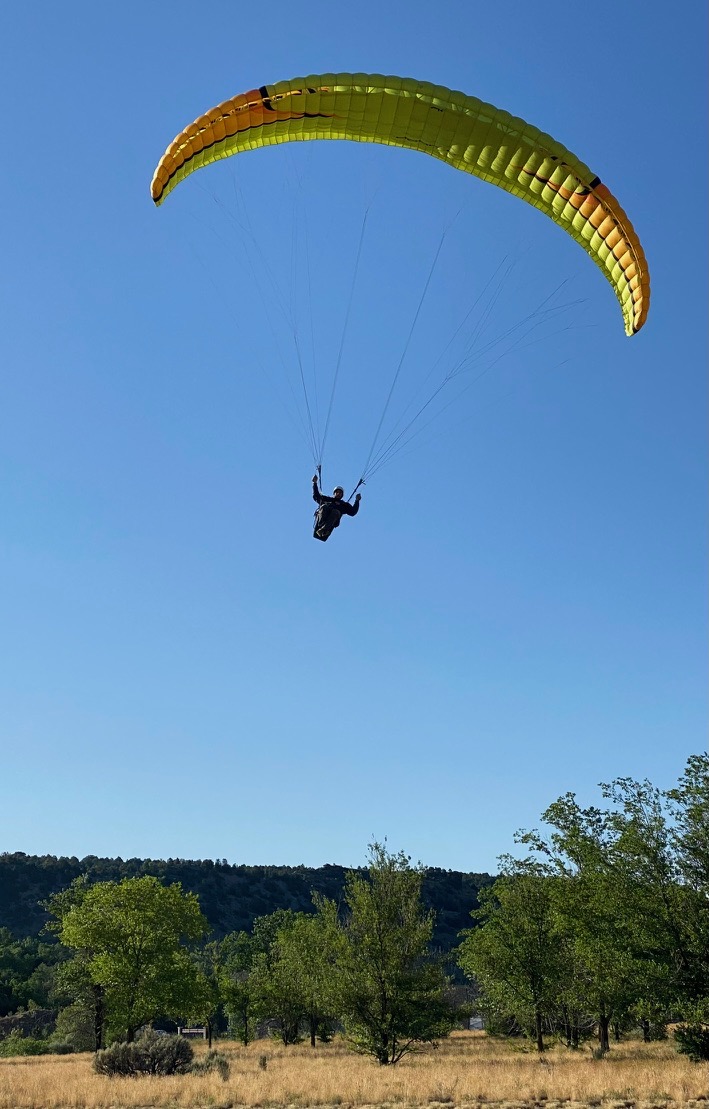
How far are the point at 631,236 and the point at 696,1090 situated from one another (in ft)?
55.2

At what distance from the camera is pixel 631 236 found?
1541cm

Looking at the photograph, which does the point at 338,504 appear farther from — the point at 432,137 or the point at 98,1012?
the point at 98,1012

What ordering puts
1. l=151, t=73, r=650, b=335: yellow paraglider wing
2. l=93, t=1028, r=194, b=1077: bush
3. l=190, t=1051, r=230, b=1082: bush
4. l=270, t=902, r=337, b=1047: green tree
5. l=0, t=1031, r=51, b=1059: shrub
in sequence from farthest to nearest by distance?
l=0, t=1031, r=51, b=1059: shrub
l=270, t=902, r=337, b=1047: green tree
l=190, t=1051, r=230, b=1082: bush
l=93, t=1028, r=194, b=1077: bush
l=151, t=73, r=650, b=335: yellow paraglider wing

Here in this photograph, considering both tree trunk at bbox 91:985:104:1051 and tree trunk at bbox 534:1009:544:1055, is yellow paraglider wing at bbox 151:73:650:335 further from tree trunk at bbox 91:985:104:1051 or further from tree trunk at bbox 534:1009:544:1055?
tree trunk at bbox 91:985:104:1051

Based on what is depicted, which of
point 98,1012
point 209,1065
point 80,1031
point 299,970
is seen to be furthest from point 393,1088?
point 80,1031

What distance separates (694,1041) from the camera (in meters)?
19.5

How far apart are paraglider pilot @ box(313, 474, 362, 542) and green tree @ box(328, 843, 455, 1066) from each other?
13.0 m

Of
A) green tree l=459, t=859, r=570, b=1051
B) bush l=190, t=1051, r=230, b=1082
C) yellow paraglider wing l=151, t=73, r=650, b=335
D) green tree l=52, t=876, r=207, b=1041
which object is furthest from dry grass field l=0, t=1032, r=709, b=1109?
yellow paraglider wing l=151, t=73, r=650, b=335

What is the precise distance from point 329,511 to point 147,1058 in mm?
18693

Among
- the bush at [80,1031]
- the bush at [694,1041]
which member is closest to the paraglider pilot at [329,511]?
the bush at [694,1041]

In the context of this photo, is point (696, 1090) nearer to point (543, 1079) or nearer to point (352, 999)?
point (543, 1079)

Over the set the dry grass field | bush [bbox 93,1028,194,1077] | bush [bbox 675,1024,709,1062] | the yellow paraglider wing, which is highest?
the yellow paraglider wing

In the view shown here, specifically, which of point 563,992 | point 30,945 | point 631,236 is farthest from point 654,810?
point 30,945

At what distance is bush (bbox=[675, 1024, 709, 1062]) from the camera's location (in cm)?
1933
